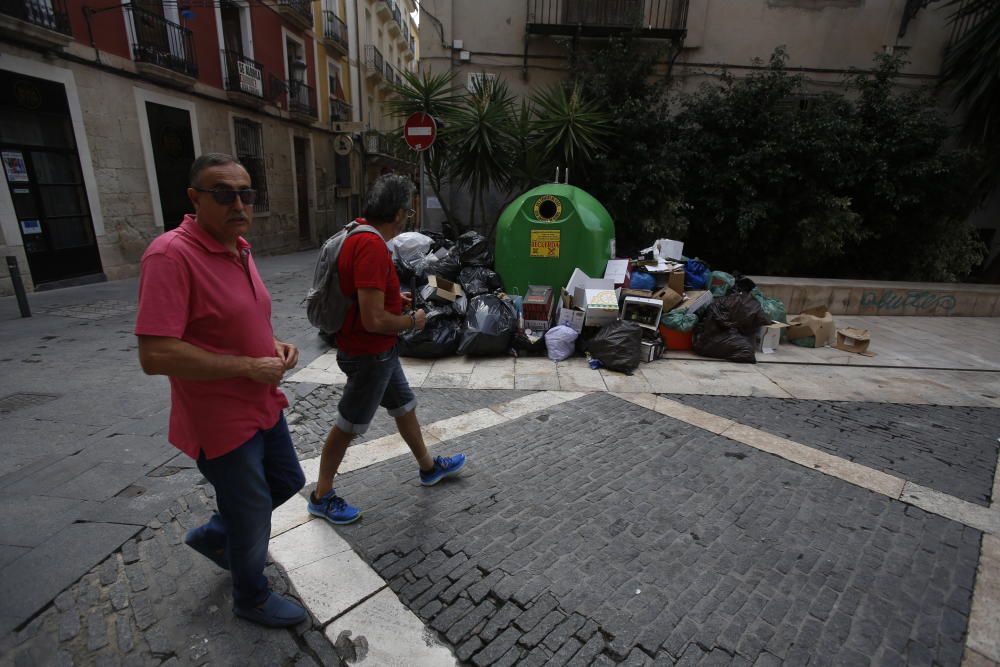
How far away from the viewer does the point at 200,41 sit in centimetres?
1092

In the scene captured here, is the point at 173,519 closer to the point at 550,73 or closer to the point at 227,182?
the point at 227,182

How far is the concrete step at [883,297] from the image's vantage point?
6.96m

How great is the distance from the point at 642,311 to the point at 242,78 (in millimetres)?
12131

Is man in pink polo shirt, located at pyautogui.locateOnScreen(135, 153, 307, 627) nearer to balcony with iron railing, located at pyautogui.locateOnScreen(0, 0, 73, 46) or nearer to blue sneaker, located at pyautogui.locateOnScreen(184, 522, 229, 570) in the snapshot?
blue sneaker, located at pyautogui.locateOnScreen(184, 522, 229, 570)

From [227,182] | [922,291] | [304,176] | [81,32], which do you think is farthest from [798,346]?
[304,176]

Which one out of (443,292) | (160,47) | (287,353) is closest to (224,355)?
(287,353)

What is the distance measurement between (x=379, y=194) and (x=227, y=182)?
2.27ft

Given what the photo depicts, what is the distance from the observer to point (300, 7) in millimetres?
14305

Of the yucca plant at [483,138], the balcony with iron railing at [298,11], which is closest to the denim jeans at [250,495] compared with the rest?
the yucca plant at [483,138]

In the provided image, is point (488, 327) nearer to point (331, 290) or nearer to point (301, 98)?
point (331, 290)

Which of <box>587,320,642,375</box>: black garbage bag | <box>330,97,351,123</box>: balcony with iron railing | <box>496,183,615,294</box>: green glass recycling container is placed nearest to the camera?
<box>587,320,642,375</box>: black garbage bag

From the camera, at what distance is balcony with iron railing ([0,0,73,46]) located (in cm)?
680

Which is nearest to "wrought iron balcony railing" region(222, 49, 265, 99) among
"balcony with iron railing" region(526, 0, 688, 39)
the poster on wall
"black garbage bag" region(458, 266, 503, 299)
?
the poster on wall

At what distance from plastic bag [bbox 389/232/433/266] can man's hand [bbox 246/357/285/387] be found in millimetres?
4462
